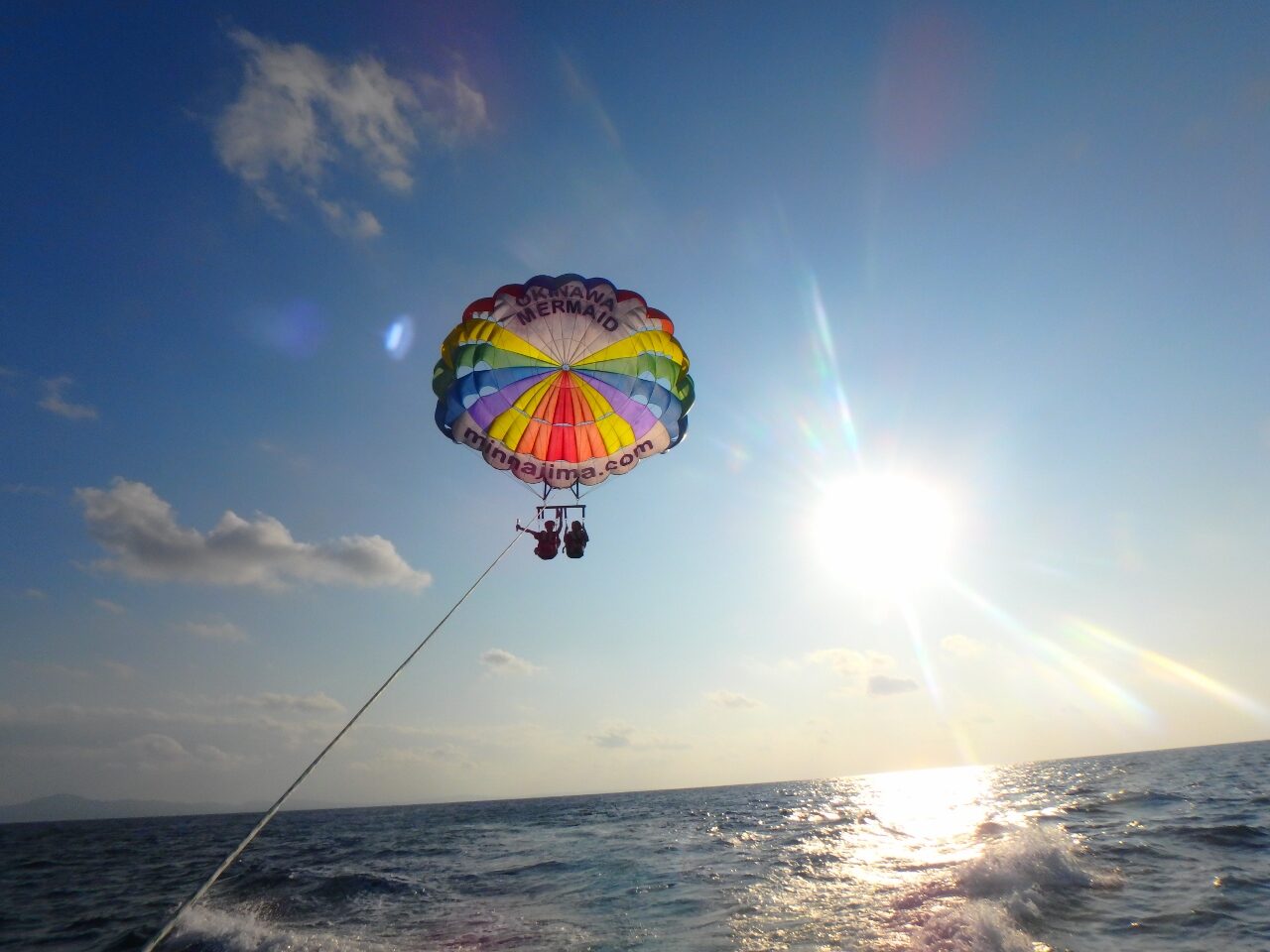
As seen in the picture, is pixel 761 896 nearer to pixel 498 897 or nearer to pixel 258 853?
pixel 498 897

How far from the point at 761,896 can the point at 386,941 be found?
734cm

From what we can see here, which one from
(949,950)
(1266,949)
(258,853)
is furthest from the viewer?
(258,853)

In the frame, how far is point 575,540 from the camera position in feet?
41.8

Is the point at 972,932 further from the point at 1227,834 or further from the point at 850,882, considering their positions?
the point at 1227,834

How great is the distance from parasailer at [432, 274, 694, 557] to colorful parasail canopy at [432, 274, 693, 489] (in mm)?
22

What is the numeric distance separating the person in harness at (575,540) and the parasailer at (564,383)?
24 mm

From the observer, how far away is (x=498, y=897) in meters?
14.6

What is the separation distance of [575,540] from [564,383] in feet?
12.9

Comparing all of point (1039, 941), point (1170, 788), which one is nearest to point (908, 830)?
Result: point (1039, 941)

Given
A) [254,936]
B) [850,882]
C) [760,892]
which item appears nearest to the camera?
[254,936]

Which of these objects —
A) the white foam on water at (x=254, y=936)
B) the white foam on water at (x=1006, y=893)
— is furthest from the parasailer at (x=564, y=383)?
the white foam on water at (x=1006, y=893)

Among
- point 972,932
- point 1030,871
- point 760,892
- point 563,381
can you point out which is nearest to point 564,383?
point 563,381

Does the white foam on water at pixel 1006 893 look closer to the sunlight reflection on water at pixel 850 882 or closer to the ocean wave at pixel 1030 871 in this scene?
the ocean wave at pixel 1030 871

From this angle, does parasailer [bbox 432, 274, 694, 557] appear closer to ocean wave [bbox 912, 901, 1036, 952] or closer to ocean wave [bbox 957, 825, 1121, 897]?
ocean wave [bbox 912, 901, 1036, 952]
